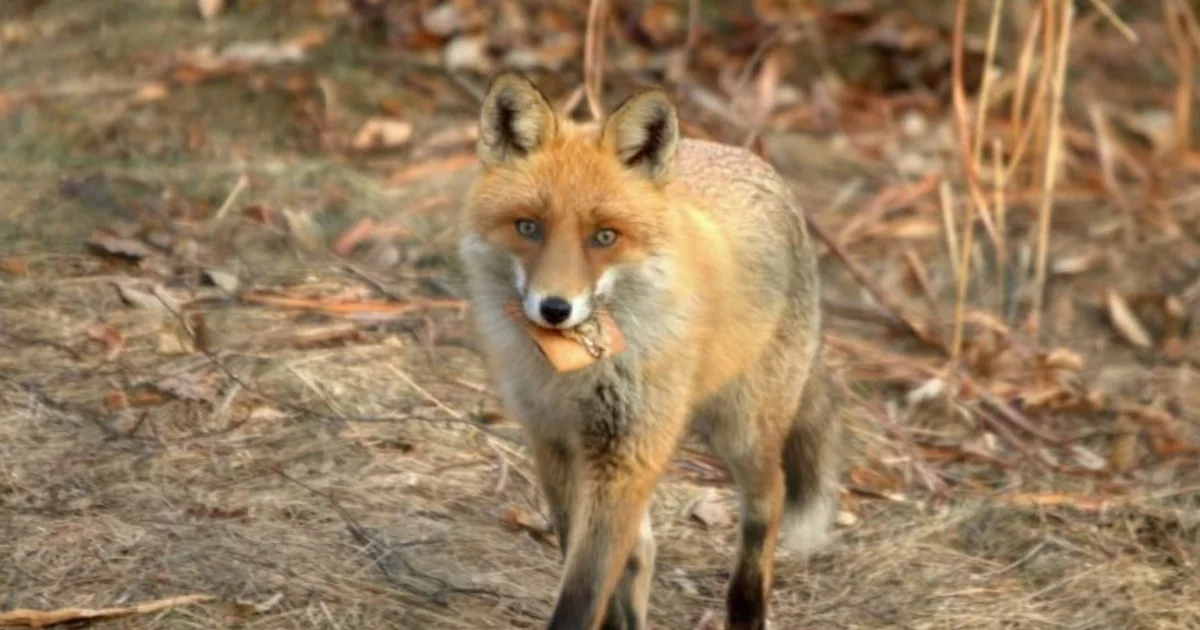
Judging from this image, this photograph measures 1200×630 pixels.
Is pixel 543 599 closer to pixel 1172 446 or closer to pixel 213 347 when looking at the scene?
pixel 213 347

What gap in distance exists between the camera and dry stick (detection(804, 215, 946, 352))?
7.64m

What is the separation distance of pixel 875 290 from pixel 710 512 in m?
2.15

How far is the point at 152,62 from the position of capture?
891 cm

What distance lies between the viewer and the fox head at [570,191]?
168 inches

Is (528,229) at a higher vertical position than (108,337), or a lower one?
higher

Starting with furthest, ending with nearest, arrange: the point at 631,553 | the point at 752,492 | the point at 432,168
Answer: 1. the point at 432,168
2. the point at 752,492
3. the point at 631,553

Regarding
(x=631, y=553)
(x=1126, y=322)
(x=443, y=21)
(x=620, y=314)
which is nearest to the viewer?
(x=620, y=314)

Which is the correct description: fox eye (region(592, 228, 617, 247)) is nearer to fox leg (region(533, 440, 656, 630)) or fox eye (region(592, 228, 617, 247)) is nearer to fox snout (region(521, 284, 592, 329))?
fox snout (region(521, 284, 592, 329))

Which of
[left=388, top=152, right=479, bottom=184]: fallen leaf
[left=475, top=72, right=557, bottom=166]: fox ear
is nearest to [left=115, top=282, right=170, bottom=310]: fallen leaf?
[left=388, top=152, right=479, bottom=184]: fallen leaf

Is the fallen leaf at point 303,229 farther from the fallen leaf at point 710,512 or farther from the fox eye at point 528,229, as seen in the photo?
the fox eye at point 528,229

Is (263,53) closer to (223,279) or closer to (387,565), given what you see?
(223,279)

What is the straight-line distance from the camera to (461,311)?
702 cm

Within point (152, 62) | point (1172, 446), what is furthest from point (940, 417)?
point (152, 62)

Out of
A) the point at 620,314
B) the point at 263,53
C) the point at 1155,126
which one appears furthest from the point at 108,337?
the point at 1155,126
